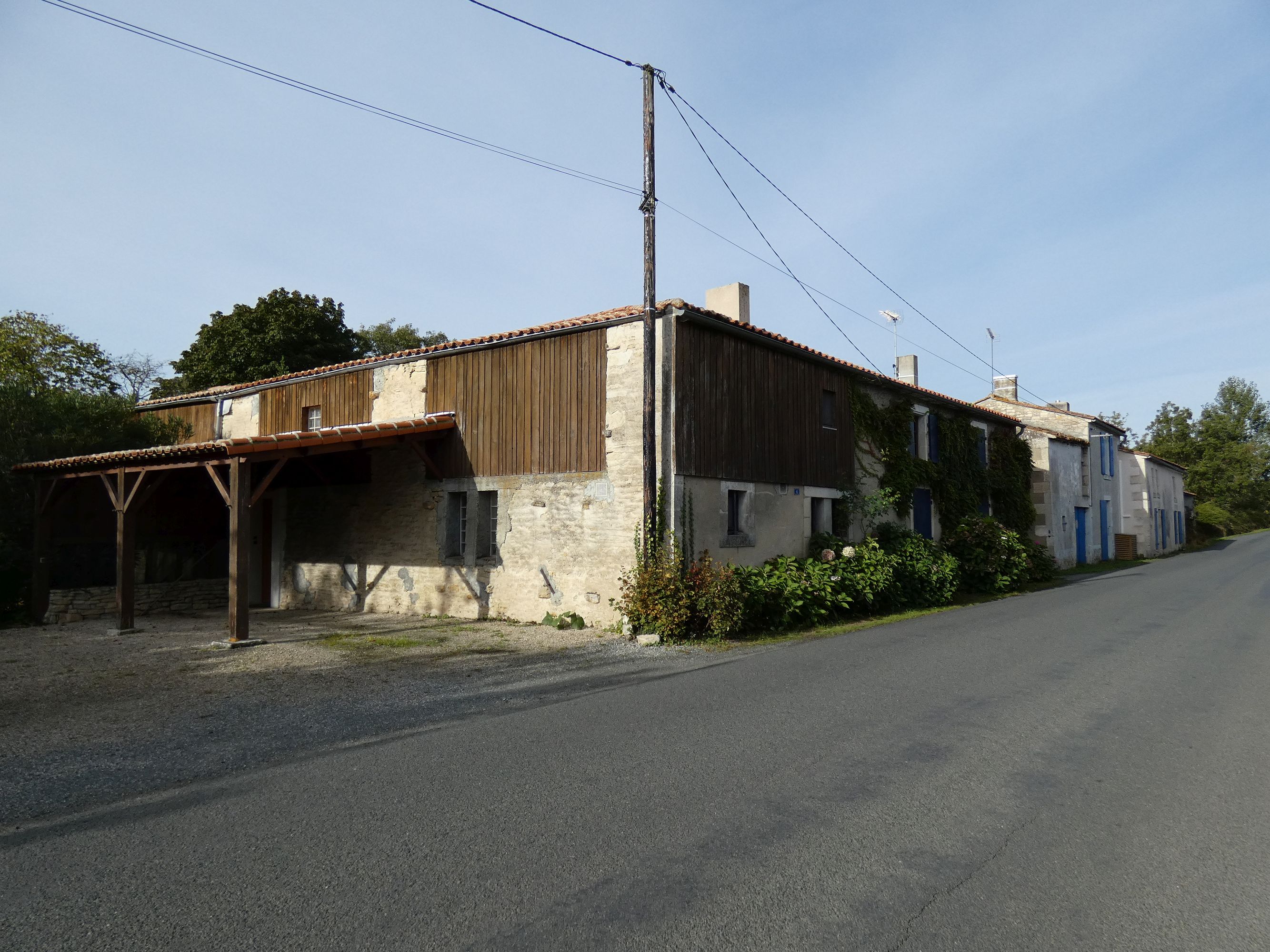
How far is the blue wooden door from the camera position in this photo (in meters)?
19.2

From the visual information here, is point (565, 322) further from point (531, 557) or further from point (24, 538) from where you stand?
point (24, 538)

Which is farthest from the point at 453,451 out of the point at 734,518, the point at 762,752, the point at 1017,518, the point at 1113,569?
the point at 1113,569

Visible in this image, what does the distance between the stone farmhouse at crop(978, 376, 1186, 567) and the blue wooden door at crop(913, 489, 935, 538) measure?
8.25m

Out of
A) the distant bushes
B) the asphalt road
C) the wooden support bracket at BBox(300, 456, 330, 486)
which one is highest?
the wooden support bracket at BBox(300, 456, 330, 486)

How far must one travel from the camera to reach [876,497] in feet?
55.9

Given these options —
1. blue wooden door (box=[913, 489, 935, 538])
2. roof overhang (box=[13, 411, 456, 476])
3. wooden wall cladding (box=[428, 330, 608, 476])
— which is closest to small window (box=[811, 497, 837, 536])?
blue wooden door (box=[913, 489, 935, 538])

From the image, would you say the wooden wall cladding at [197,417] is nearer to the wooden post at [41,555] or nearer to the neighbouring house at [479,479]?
the neighbouring house at [479,479]

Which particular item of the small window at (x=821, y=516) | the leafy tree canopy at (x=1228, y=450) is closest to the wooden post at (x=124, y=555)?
the small window at (x=821, y=516)

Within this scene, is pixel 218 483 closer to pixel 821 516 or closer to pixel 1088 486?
pixel 821 516

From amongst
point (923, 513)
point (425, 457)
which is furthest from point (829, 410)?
point (425, 457)

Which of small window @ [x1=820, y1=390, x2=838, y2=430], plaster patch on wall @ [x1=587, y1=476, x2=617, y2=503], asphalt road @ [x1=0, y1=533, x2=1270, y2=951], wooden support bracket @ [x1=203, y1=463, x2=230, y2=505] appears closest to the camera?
asphalt road @ [x1=0, y1=533, x2=1270, y2=951]

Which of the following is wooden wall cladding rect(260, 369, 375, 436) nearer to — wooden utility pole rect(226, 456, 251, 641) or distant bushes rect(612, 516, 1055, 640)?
wooden utility pole rect(226, 456, 251, 641)

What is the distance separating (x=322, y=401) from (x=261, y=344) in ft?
40.7

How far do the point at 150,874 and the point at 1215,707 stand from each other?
7.59m
